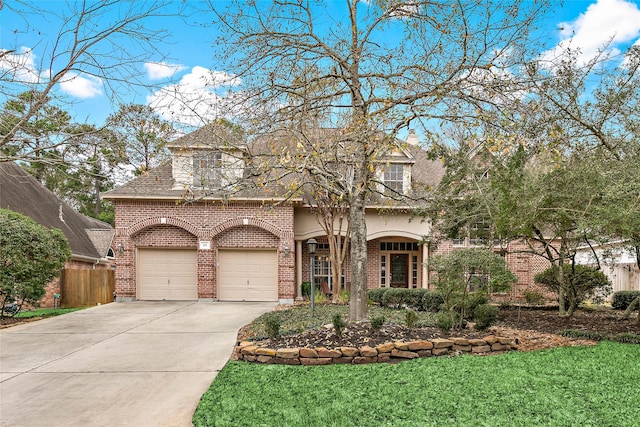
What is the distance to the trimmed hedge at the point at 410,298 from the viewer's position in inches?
467

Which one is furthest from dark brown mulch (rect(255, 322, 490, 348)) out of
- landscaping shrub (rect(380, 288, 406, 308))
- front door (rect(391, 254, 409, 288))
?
front door (rect(391, 254, 409, 288))

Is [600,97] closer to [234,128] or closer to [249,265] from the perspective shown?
[234,128]

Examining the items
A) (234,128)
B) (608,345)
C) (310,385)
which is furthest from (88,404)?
(608,345)

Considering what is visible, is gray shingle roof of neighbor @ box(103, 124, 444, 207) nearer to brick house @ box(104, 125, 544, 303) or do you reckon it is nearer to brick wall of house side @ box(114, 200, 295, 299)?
brick house @ box(104, 125, 544, 303)

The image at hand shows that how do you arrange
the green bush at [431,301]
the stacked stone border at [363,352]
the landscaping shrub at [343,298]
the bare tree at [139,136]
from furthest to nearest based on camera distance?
the landscaping shrub at [343,298], the green bush at [431,301], the stacked stone border at [363,352], the bare tree at [139,136]

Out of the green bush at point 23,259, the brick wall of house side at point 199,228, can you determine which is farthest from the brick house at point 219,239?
the green bush at point 23,259

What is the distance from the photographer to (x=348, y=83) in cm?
772

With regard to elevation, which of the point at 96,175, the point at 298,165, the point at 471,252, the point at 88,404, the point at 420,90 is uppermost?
the point at 420,90

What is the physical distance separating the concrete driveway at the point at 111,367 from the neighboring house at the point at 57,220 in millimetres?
7960

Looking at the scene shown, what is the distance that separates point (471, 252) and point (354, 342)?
317 cm

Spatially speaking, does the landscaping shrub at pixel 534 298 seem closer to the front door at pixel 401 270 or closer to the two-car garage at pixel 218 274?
the front door at pixel 401 270

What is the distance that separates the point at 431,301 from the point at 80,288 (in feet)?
42.1

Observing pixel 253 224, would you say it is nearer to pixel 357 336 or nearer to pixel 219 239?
pixel 219 239

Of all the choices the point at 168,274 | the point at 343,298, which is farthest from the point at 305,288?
the point at 168,274
